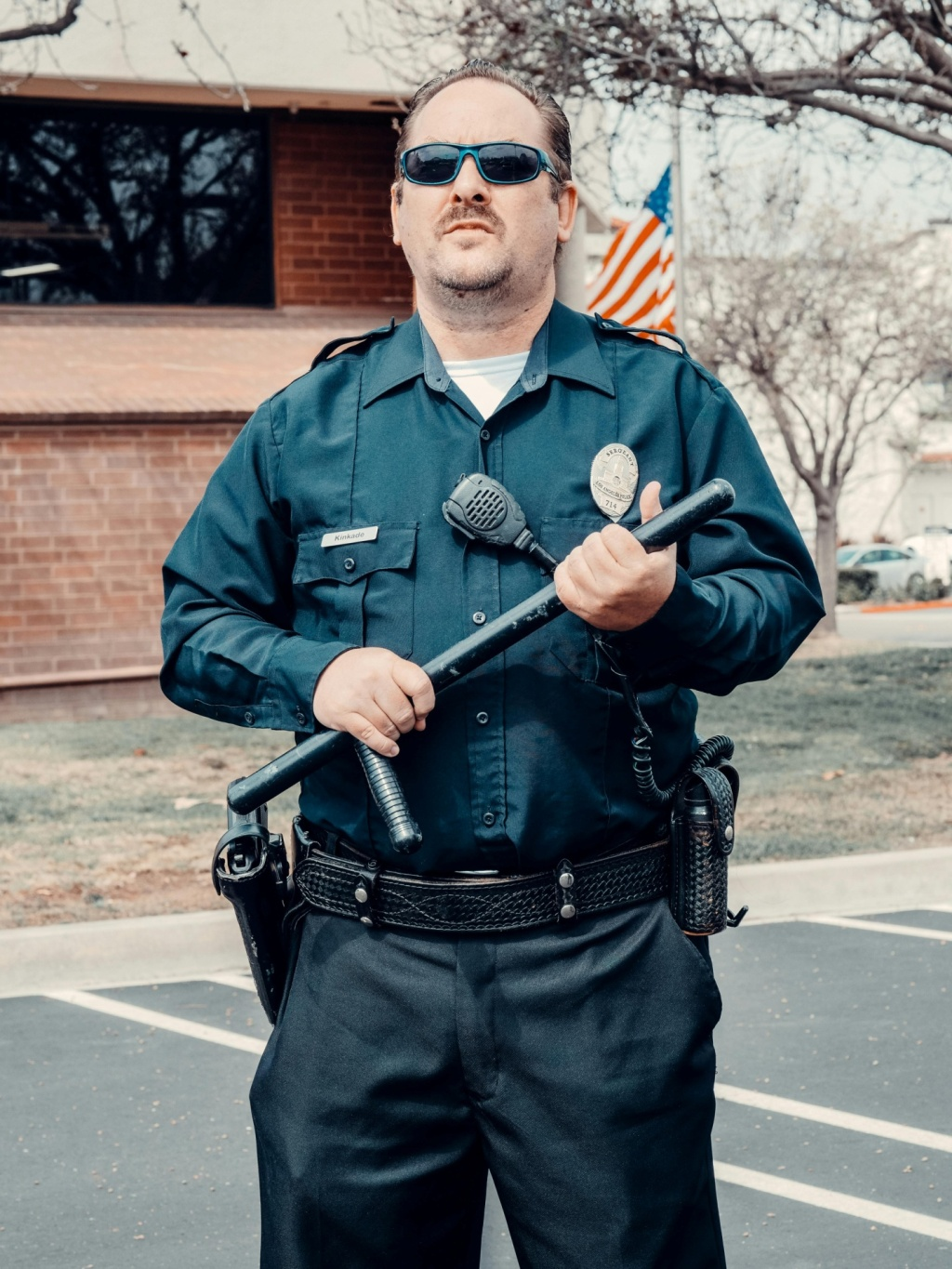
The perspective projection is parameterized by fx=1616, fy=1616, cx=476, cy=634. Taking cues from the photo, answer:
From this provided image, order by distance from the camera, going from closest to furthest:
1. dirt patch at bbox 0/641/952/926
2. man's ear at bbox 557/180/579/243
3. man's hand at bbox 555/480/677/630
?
1. man's hand at bbox 555/480/677/630
2. man's ear at bbox 557/180/579/243
3. dirt patch at bbox 0/641/952/926

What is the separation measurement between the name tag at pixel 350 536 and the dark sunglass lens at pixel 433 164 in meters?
0.48

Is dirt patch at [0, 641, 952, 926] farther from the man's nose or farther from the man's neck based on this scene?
the man's nose

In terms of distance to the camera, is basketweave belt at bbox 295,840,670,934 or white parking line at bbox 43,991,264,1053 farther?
white parking line at bbox 43,991,264,1053

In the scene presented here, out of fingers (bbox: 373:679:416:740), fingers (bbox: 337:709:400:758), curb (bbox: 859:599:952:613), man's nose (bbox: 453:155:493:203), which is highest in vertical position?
man's nose (bbox: 453:155:493:203)

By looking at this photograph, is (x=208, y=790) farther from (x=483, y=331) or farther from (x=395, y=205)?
(x=483, y=331)

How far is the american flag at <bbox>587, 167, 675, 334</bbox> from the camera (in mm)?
12430

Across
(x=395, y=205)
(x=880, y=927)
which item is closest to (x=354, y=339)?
(x=395, y=205)

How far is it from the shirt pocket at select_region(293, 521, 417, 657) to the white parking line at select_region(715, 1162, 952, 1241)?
8.00 feet

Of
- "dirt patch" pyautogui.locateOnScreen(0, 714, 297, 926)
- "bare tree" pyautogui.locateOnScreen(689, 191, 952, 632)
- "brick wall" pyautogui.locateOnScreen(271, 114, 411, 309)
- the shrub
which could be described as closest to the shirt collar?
"dirt patch" pyautogui.locateOnScreen(0, 714, 297, 926)

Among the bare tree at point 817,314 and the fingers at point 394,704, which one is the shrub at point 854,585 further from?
the fingers at point 394,704

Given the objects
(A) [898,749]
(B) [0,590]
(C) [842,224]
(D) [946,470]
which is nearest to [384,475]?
(A) [898,749]

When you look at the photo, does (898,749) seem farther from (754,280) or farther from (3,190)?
(754,280)

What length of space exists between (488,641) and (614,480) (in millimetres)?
307

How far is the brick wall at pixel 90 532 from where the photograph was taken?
1220 centimetres
